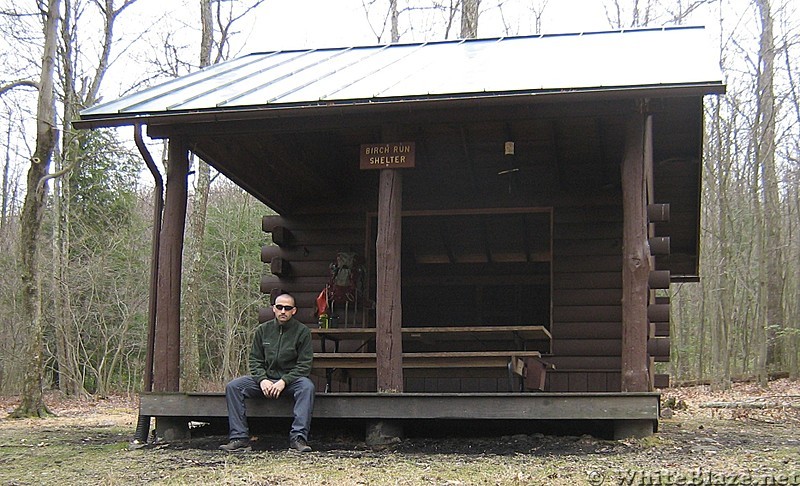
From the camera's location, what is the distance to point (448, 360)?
28.4 feet

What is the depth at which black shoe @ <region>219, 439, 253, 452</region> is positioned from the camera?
7.68m

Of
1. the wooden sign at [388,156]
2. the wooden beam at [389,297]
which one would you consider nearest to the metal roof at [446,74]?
the wooden sign at [388,156]

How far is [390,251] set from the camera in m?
8.32

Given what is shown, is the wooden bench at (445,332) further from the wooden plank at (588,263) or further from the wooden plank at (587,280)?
the wooden plank at (588,263)

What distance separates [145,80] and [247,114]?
11.7 m

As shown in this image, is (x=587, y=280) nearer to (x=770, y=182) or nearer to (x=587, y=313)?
(x=587, y=313)

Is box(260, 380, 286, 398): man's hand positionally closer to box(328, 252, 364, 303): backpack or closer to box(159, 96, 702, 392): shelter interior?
box(159, 96, 702, 392): shelter interior

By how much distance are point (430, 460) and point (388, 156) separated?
2.97 meters

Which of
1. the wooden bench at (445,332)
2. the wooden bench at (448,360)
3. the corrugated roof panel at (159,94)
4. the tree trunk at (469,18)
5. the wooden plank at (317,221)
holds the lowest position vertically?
the wooden bench at (448,360)

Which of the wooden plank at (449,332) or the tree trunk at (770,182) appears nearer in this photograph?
the wooden plank at (449,332)

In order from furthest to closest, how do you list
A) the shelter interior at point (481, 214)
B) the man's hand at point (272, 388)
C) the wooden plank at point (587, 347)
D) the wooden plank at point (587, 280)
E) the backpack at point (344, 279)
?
the backpack at point (344, 279)
the wooden plank at point (587, 280)
the wooden plank at point (587, 347)
the shelter interior at point (481, 214)
the man's hand at point (272, 388)

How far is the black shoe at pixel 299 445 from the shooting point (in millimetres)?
7574

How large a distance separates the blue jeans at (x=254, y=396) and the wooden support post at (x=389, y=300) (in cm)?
68

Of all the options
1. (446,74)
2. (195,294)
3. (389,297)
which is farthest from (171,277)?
(195,294)
